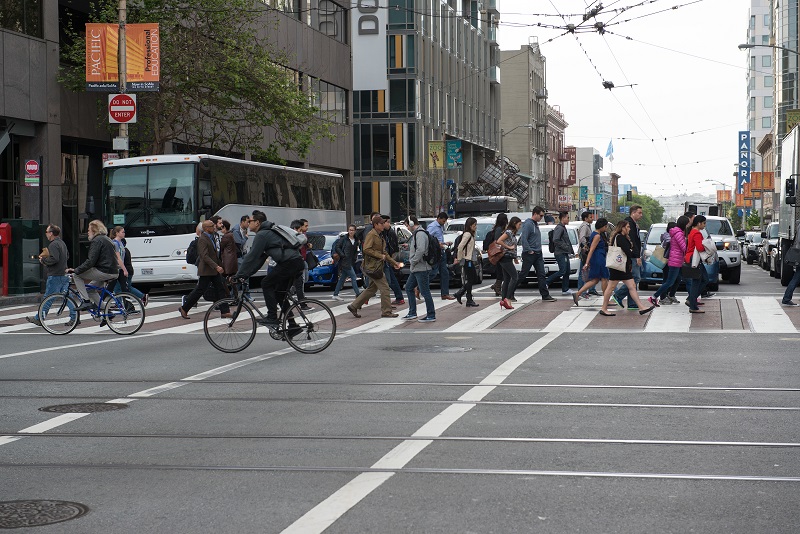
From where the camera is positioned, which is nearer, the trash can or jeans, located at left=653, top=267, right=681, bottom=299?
jeans, located at left=653, top=267, right=681, bottom=299

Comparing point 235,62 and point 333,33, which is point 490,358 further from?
point 333,33

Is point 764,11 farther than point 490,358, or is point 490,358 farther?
point 764,11

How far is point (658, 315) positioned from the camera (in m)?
18.8

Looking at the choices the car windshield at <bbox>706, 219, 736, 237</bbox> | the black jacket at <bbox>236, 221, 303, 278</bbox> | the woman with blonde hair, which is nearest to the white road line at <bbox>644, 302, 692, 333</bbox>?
the woman with blonde hair

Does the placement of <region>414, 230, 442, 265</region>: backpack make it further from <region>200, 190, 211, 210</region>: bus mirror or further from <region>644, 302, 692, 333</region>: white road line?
<region>200, 190, 211, 210</region>: bus mirror

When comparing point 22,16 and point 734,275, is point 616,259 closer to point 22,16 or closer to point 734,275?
point 734,275

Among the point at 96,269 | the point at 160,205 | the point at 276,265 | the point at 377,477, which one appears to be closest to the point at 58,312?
the point at 96,269

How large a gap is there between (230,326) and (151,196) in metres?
14.7

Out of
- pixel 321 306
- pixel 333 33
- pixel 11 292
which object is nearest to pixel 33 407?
pixel 321 306

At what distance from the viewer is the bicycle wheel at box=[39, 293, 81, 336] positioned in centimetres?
1677

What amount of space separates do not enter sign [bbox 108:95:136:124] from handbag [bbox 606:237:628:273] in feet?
45.7

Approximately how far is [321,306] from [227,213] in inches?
623

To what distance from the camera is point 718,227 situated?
31.8m

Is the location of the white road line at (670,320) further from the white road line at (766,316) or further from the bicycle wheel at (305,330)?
the bicycle wheel at (305,330)
